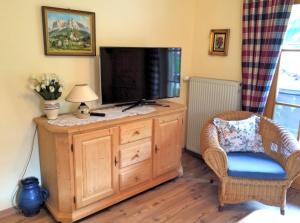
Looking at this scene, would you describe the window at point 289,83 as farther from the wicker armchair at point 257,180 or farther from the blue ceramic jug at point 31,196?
the blue ceramic jug at point 31,196

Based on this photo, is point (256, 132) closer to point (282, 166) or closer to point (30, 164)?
point (282, 166)

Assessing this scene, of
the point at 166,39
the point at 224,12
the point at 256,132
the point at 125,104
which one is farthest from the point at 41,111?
the point at 224,12

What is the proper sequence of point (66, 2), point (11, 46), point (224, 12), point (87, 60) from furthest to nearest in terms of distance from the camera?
point (224, 12)
point (87, 60)
point (66, 2)
point (11, 46)

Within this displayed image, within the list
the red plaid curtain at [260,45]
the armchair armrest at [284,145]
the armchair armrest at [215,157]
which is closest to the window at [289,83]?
the red plaid curtain at [260,45]

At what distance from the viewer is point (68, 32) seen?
2.32 m

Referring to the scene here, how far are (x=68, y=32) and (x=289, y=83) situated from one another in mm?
2244

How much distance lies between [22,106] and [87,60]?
0.71 m

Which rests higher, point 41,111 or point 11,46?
point 11,46

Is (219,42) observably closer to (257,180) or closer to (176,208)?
(257,180)

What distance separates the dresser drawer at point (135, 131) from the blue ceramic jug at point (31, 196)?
82 centimetres

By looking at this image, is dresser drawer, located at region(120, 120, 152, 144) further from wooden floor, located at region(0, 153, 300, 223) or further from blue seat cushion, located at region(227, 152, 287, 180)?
blue seat cushion, located at region(227, 152, 287, 180)

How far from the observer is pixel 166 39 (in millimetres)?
3162

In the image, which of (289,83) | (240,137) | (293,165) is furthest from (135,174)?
(289,83)

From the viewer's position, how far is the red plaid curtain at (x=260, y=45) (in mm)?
2556
